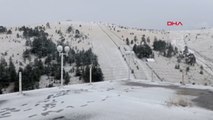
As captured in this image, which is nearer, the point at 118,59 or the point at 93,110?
the point at 93,110

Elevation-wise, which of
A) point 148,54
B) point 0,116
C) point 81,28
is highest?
point 81,28

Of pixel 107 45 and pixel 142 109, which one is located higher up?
pixel 107 45

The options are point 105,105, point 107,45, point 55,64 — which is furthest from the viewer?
point 107,45

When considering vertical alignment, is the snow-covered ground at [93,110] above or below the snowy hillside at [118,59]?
below

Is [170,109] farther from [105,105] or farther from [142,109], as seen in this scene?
[105,105]

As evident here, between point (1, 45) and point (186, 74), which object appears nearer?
point (186, 74)

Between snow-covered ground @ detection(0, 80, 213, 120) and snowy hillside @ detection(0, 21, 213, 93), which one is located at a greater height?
snowy hillside @ detection(0, 21, 213, 93)

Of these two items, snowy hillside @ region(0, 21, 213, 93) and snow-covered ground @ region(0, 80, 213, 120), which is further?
snowy hillside @ region(0, 21, 213, 93)

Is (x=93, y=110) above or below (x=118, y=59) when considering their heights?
below

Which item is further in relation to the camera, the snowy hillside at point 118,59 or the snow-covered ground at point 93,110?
the snowy hillside at point 118,59

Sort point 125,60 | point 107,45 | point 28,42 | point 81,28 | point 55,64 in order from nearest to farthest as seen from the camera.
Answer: point 55,64, point 125,60, point 28,42, point 107,45, point 81,28

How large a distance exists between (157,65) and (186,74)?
419 cm

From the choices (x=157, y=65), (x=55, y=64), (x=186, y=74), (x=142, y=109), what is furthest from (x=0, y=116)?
(x=157, y=65)

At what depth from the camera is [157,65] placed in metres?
34.7
